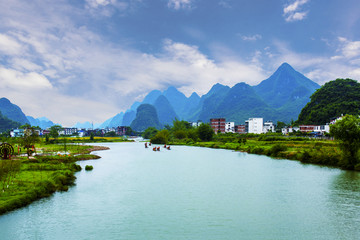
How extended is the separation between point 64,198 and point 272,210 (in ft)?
56.8

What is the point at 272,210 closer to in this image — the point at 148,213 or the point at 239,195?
the point at 239,195

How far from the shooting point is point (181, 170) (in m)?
39.1

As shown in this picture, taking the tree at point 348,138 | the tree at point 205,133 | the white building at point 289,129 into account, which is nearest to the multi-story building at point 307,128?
the white building at point 289,129

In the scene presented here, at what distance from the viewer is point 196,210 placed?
64.9 ft

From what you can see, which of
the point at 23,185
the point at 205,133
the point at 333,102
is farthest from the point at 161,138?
the point at 23,185

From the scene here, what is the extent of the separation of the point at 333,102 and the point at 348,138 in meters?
98.7

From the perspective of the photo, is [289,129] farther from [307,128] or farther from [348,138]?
[348,138]

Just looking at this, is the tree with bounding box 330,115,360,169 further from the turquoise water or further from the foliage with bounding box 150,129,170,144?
the foliage with bounding box 150,129,170,144

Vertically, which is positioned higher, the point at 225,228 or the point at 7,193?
the point at 7,193

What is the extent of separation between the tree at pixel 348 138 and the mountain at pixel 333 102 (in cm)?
7956

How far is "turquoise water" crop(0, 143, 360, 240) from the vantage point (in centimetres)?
1559

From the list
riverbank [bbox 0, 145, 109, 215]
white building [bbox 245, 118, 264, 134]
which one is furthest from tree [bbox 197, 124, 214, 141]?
riverbank [bbox 0, 145, 109, 215]

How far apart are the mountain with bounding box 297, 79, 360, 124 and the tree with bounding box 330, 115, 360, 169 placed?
79.6 meters

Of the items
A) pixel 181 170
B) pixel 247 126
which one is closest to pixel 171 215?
pixel 181 170
